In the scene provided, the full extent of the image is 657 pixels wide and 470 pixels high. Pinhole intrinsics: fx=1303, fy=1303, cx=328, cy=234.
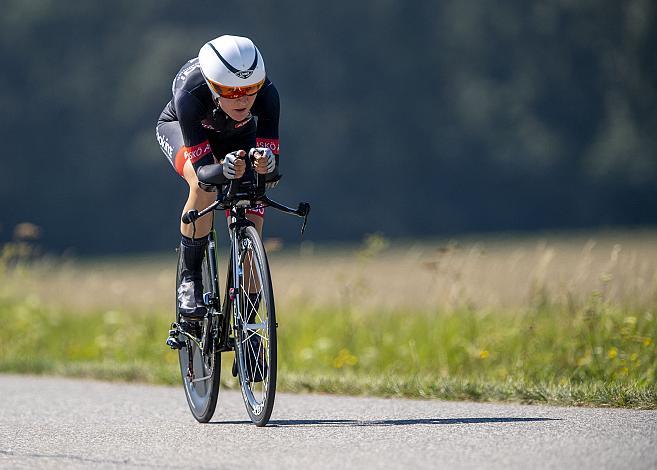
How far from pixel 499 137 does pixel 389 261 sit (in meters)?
51.0

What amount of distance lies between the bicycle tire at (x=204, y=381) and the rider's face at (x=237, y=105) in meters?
0.92

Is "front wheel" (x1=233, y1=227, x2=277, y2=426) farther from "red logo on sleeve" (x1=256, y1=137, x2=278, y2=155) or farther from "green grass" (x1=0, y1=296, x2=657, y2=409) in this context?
"green grass" (x1=0, y1=296, x2=657, y2=409)

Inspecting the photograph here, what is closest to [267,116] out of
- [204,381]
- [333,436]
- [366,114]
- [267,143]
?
[267,143]

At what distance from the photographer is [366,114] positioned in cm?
8162

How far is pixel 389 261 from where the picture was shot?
30.7m

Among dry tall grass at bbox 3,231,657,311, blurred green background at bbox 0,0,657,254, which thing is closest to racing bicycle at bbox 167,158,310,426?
dry tall grass at bbox 3,231,657,311

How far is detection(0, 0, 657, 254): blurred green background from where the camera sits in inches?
2955

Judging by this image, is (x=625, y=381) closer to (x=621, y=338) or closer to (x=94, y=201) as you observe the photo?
(x=621, y=338)

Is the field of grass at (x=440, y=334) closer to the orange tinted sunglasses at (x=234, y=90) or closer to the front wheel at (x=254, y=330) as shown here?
the front wheel at (x=254, y=330)

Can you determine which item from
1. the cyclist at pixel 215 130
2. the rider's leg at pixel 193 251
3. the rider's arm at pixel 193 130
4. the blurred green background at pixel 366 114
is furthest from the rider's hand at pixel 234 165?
the blurred green background at pixel 366 114

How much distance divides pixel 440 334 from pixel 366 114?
71182mm

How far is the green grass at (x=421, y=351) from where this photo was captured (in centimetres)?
839

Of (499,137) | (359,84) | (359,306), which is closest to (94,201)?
(359,84)

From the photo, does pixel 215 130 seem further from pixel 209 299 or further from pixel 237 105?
pixel 209 299
